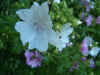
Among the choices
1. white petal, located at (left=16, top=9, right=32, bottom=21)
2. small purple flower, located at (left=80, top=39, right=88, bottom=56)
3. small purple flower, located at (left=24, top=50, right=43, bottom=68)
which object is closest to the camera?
white petal, located at (left=16, top=9, right=32, bottom=21)

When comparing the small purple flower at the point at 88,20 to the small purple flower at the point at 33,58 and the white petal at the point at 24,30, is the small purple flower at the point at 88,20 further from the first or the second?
the white petal at the point at 24,30

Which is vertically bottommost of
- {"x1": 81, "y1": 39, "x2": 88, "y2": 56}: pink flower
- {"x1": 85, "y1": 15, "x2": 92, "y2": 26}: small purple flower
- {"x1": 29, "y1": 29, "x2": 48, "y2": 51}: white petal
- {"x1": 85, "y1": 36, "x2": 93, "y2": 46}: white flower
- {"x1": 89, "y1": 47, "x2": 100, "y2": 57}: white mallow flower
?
{"x1": 89, "y1": 47, "x2": 100, "y2": 57}: white mallow flower

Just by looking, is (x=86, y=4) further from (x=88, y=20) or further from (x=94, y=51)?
(x=94, y=51)

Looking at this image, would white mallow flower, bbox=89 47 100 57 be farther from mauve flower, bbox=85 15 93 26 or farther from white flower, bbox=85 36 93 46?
mauve flower, bbox=85 15 93 26

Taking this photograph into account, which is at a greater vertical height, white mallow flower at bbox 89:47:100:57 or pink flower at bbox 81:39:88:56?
pink flower at bbox 81:39:88:56

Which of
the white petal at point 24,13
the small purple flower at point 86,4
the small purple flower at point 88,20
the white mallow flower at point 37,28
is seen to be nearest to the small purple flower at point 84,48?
the small purple flower at point 88,20

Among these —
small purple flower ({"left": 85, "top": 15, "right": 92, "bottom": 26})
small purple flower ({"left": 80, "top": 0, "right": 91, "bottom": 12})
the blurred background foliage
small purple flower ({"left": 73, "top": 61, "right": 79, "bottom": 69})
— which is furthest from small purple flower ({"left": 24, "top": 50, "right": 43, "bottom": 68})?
Result: small purple flower ({"left": 80, "top": 0, "right": 91, "bottom": 12})

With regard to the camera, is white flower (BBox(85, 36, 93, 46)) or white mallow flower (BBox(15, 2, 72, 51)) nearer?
white mallow flower (BBox(15, 2, 72, 51))

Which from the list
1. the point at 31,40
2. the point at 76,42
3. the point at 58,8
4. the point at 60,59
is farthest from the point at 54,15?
the point at 76,42
